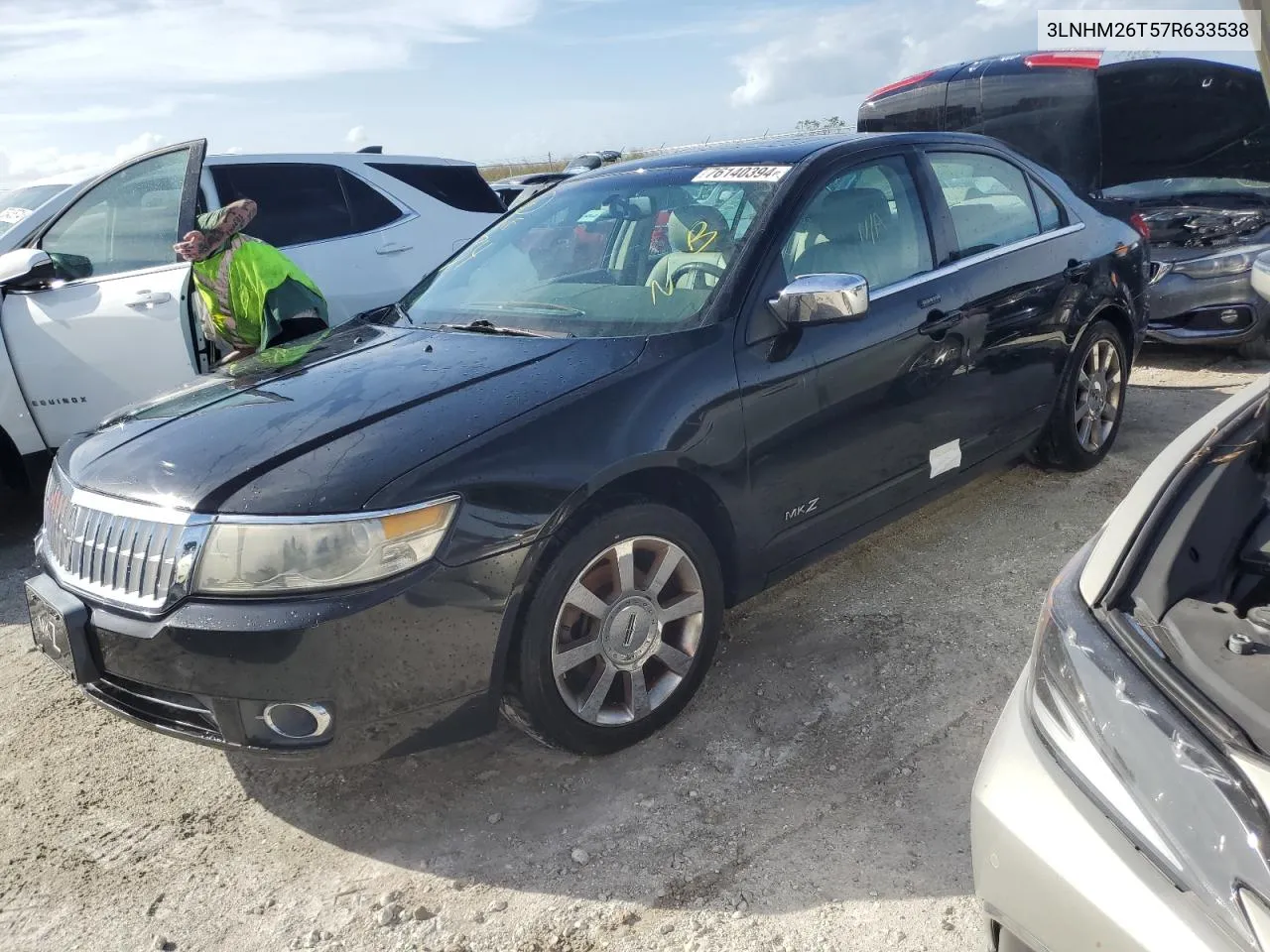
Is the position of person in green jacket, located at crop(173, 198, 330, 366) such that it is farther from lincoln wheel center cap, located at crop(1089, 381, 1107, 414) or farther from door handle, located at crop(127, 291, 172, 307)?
lincoln wheel center cap, located at crop(1089, 381, 1107, 414)

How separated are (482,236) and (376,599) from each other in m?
2.16

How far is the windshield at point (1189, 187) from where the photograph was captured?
23.7 feet

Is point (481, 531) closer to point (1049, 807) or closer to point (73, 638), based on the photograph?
point (73, 638)

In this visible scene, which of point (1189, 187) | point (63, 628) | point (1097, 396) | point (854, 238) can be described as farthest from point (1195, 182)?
point (63, 628)

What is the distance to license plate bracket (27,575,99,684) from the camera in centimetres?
256

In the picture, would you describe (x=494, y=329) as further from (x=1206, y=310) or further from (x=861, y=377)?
(x=1206, y=310)

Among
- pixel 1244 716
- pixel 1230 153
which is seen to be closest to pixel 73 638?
pixel 1244 716

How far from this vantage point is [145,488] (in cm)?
257

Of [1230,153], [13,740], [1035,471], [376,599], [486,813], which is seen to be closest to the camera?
[376,599]

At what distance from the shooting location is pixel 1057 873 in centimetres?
148

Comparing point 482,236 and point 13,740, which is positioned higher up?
point 482,236

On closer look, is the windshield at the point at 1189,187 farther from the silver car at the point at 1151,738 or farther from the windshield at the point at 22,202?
the windshield at the point at 22,202

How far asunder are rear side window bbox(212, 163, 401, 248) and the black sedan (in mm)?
1948

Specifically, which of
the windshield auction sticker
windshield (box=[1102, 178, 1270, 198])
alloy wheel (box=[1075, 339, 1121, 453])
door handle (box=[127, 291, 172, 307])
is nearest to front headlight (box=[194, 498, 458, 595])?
the windshield auction sticker
